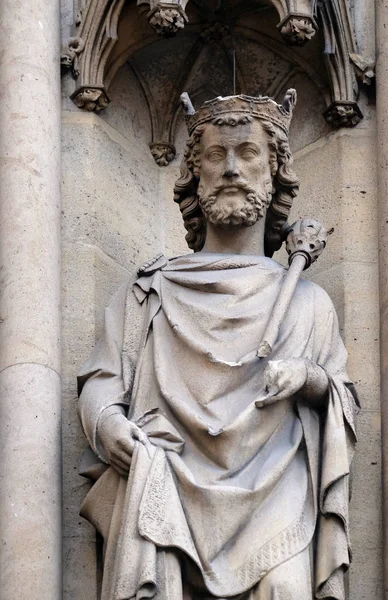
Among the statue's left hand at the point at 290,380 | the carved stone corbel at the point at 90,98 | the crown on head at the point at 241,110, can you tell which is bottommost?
the statue's left hand at the point at 290,380

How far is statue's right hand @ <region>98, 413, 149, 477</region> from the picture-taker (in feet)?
31.7

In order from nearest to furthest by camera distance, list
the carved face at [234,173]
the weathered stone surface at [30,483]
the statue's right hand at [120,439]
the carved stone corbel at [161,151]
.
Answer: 1. the statue's right hand at [120,439]
2. the weathered stone surface at [30,483]
3. the carved face at [234,173]
4. the carved stone corbel at [161,151]

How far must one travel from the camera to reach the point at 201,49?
11352 mm

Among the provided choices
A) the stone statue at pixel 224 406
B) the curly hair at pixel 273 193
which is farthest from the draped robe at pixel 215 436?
the curly hair at pixel 273 193

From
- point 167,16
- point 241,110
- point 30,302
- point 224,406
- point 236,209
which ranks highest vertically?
point 167,16

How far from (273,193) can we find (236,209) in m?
0.28

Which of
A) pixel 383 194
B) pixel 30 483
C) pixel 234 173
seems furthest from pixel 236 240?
pixel 30 483

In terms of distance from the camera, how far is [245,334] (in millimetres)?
9953

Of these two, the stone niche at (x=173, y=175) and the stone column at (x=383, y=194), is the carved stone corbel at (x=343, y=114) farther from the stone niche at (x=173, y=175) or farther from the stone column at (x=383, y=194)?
the stone column at (x=383, y=194)

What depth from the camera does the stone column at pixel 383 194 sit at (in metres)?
10.3

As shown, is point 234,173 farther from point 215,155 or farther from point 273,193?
point 273,193

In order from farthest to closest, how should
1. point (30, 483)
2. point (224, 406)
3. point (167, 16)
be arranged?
point (167, 16), point (30, 483), point (224, 406)

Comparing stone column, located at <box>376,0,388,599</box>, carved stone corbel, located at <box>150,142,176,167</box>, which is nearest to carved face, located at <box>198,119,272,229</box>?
stone column, located at <box>376,0,388,599</box>

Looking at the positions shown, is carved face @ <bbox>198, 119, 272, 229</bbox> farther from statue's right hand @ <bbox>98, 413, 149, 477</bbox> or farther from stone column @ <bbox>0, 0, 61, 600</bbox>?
statue's right hand @ <bbox>98, 413, 149, 477</bbox>
